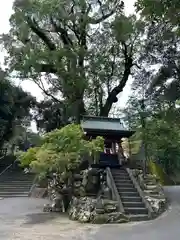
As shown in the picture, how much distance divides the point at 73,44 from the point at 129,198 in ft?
50.1

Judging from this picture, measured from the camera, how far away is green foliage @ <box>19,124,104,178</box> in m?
13.4

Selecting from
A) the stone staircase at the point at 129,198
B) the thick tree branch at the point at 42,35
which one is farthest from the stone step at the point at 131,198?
the thick tree branch at the point at 42,35

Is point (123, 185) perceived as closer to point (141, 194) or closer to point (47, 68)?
point (141, 194)

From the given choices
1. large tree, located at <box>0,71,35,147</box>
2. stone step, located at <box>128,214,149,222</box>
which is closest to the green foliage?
stone step, located at <box>128,214,149,222</box>

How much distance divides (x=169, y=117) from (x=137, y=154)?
672 cm

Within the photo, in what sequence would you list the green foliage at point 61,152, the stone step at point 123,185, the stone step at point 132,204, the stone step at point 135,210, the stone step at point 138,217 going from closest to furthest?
the stone step at point 138,217
the stone step at point 135,210
the stone step at point 132,204
the green foliage at point 61,152
the stone step at point 123,185

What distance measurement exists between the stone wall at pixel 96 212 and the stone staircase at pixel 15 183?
838 centimetres

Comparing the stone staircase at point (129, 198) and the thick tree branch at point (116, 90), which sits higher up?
the thick tree branch at point (116, 90)

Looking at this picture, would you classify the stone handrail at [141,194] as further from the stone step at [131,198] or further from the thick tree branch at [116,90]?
the thick tree branch at [116,90]

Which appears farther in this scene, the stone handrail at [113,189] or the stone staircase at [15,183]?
the stone staircase at [15,183]

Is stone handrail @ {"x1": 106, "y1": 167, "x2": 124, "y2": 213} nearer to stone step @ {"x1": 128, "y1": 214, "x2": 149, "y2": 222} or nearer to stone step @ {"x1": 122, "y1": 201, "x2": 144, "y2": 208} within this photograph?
stone step @ {"x1": 122, "y1": 201, "x2": 144, "y2": 208}

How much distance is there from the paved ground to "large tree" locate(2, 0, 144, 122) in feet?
40.5

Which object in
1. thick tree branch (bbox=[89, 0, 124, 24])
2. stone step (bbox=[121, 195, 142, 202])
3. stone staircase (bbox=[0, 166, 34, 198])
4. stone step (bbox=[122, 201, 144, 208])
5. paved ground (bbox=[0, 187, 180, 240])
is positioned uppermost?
thick tree branch (bbox=[89, 0, 124, 24])

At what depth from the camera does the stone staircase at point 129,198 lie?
11872 mm
